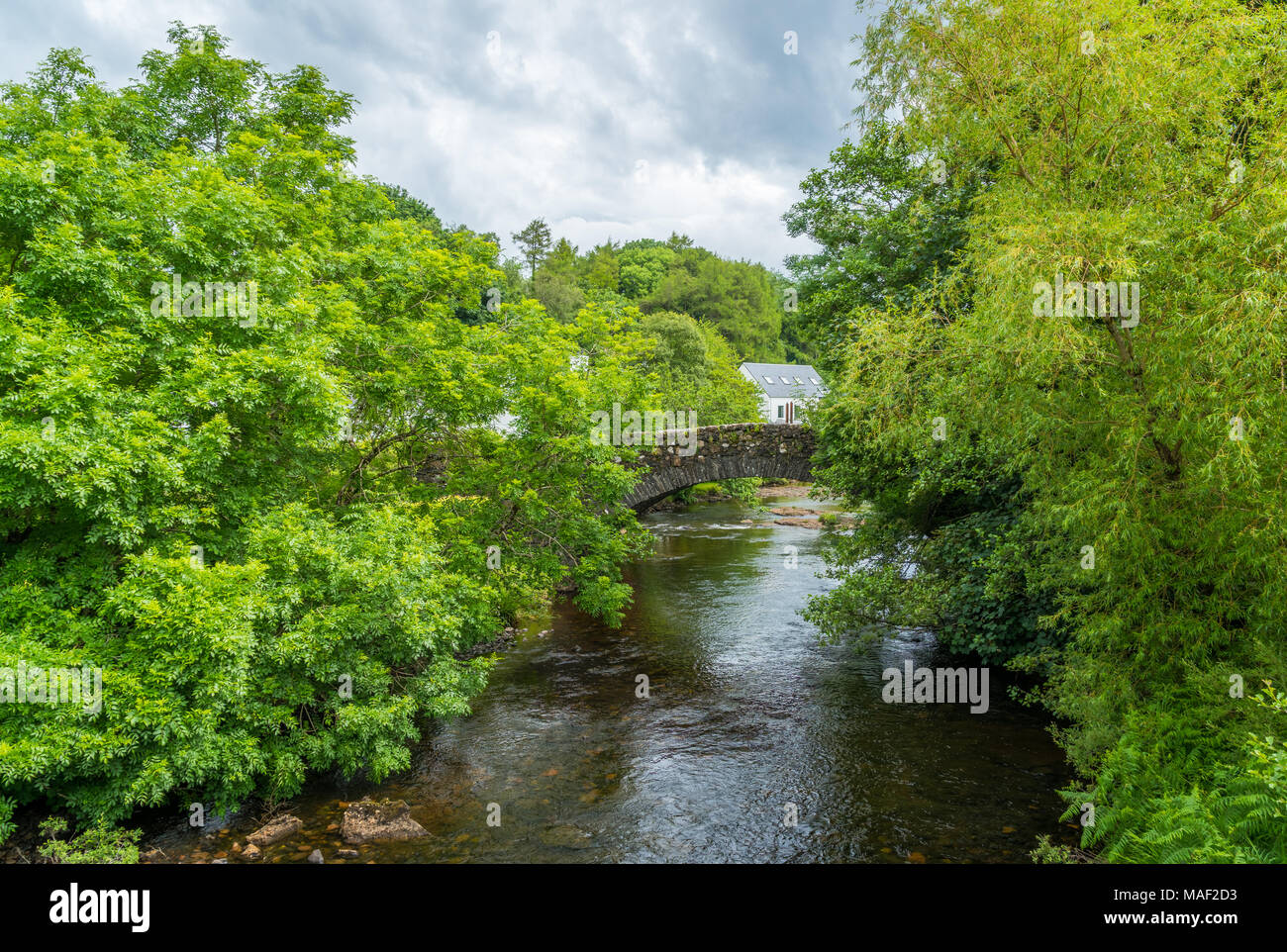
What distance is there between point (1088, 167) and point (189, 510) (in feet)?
33.4

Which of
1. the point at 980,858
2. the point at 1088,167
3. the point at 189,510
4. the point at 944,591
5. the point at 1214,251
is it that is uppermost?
the point at 1088,167

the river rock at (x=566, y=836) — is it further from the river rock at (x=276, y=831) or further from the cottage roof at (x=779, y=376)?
the cottage roof at (x=779, y=376)

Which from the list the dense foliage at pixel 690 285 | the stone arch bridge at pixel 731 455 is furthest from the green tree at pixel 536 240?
the stone arch bridge at pixel 731 455

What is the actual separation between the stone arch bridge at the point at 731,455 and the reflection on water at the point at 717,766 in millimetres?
4370

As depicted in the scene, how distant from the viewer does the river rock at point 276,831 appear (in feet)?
27.3

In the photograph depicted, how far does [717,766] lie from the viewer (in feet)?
34.1

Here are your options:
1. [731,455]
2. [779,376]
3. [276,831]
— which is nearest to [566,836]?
[276,831]

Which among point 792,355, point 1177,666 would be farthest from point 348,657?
point 792,355

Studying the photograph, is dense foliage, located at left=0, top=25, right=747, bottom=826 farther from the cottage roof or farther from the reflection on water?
the cottage roof

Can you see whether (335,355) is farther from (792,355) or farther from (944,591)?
(792,355)

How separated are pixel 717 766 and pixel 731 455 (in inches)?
390

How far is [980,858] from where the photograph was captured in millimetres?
7957
